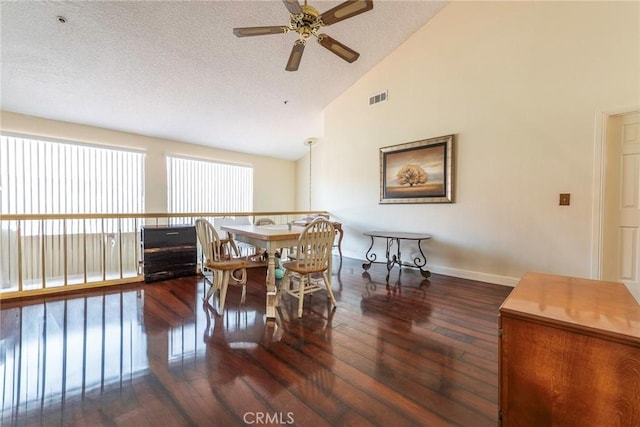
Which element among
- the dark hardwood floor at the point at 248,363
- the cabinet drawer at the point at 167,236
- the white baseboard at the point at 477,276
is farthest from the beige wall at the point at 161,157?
the white baseboard at the point at 477,276

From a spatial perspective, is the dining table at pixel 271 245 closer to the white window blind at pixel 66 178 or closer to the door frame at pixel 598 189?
the door frame at pixel 598 189

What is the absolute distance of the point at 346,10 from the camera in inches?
89.5

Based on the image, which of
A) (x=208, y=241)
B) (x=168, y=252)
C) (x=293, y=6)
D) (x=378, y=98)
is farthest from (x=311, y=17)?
(x=168, y=252)

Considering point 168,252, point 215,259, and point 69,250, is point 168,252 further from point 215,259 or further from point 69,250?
point 69,250

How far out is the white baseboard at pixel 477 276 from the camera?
3.45m

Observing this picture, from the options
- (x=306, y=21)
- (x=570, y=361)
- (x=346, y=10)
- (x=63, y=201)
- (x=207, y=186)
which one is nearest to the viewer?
(x=570, y=361)

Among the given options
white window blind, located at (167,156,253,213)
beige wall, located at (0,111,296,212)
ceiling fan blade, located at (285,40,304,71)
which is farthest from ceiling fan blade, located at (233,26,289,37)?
white window blind, located at (167,156,253,213)

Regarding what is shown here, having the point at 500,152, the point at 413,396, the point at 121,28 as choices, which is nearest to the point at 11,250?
the point at 121,28

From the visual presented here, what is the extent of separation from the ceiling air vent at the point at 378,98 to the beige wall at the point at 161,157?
147 inches

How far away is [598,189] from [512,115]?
1.25 metres

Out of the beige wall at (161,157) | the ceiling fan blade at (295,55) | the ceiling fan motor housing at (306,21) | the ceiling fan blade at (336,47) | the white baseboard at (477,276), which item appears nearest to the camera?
the ceiling fan motor housing at (306,21)

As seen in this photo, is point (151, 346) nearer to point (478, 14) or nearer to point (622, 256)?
point (622, 256)

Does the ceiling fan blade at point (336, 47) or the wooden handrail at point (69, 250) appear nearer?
the ceiling fan blade at point (336, 47)

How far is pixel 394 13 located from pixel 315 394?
4.58 metres
